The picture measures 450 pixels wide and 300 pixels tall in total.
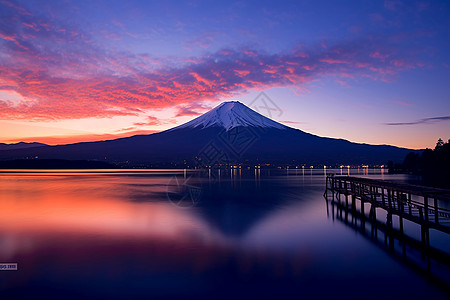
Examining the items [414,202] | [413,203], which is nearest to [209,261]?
[413,203]

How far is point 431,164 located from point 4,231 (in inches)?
3895

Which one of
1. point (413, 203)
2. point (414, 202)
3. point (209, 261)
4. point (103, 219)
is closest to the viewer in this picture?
point (209, 261)

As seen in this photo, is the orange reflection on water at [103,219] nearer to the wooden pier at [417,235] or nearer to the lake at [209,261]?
the lake at [209,261]

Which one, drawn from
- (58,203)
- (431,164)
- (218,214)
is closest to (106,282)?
(218,214)

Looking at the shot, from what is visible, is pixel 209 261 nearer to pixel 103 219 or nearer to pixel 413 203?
pixel 413 203

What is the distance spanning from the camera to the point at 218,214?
2467cm

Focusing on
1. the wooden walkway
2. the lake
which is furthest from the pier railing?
the lake

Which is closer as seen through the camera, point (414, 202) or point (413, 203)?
point (413, 203)

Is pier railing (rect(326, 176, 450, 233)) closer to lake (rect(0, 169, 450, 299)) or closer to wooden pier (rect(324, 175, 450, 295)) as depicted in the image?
wooden pier (rect(324, 175, 450, 295))

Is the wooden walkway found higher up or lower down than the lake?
higher up

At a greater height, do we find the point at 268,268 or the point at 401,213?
the point at 401,213

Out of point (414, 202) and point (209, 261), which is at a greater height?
point (414, 202)

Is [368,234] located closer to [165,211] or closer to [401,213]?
[401,213]

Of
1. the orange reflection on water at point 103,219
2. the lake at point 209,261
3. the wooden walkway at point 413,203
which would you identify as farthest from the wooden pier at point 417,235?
the orange reflection on water at point 103,219
